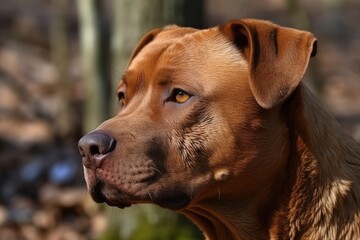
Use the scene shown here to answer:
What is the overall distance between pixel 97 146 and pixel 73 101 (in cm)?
1133

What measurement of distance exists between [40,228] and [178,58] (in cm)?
462

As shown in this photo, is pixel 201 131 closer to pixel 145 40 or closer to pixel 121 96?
pixel 121 96

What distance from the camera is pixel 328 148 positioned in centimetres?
536

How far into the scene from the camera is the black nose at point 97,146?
518 centimetres

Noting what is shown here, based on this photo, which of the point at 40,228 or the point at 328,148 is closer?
the point at 328,148

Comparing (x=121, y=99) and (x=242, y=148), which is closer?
(x=242, y=148)

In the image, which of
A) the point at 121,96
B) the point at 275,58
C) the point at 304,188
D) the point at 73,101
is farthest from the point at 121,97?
the point at 73,101

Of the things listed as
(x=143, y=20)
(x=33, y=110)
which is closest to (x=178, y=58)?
(x=143, y=20)

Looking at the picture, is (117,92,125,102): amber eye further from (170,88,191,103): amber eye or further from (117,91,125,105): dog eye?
(170,88,191,103): amber eye

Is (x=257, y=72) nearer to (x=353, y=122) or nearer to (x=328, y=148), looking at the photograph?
(x=328, y=148)

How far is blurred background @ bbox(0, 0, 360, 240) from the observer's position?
26.2ft

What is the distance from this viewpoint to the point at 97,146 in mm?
5180

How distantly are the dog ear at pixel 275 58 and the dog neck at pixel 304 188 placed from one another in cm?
21

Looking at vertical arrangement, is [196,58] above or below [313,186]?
above
